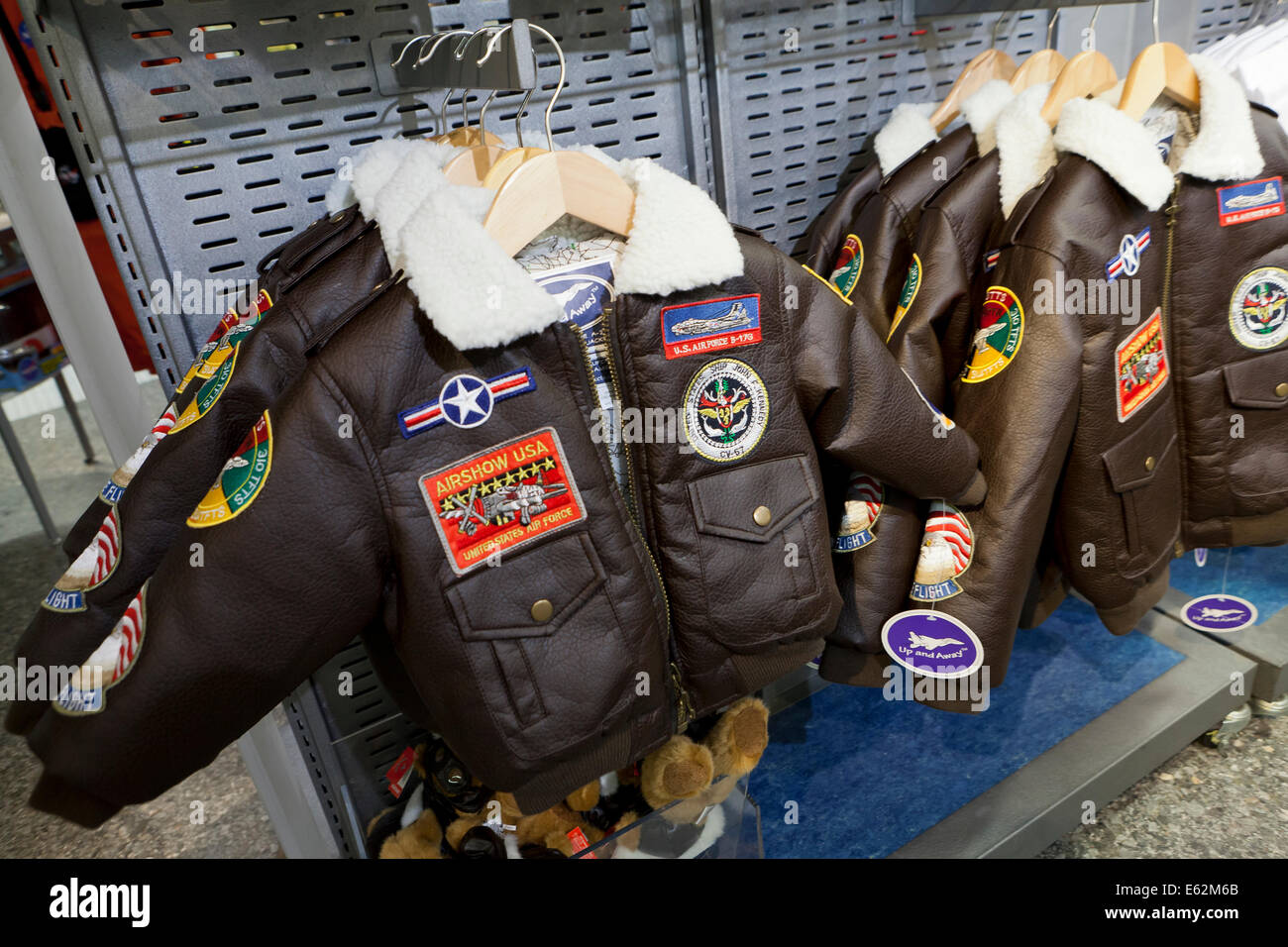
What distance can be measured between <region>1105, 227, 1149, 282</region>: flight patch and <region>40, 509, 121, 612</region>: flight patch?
1351mm

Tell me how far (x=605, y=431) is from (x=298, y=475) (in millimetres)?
357

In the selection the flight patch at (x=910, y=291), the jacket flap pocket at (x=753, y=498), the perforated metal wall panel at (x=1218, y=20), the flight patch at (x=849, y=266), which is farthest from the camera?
the perforated metal wall panel at (x=1218, y=20)

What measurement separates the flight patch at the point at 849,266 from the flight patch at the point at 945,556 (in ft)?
1.36

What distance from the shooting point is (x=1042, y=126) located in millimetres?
1244

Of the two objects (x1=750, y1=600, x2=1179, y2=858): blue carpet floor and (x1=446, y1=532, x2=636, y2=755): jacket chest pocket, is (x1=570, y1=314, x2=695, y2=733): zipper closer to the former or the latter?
(x1=446, y1=532, x2=636, y2=755): jacket chest pocket

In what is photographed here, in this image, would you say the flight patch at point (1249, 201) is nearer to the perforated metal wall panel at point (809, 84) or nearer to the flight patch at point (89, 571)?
the perforated metal wall panel at point (809, 84)

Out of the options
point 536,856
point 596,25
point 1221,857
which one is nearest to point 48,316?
point 596,25

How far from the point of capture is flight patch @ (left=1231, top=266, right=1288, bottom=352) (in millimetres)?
1320

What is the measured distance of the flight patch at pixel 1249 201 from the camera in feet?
4.17

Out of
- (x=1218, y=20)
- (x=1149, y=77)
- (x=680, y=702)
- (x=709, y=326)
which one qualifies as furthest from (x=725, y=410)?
(x=1218, y=20)

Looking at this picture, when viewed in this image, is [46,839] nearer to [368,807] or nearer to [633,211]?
[368,807]

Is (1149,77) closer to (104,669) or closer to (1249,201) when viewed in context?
(1249,201)

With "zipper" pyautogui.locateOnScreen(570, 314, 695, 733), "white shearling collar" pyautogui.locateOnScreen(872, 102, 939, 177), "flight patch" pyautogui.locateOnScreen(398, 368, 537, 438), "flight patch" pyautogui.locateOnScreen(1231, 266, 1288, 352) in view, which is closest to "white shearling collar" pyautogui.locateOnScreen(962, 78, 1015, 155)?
"white shearling collar" pyautogui.locateOnScreen(872, 102, 939, 177)

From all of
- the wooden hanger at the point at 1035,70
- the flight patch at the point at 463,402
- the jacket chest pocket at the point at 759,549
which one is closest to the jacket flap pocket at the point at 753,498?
the jacket chest pocket at the point at 759,549
